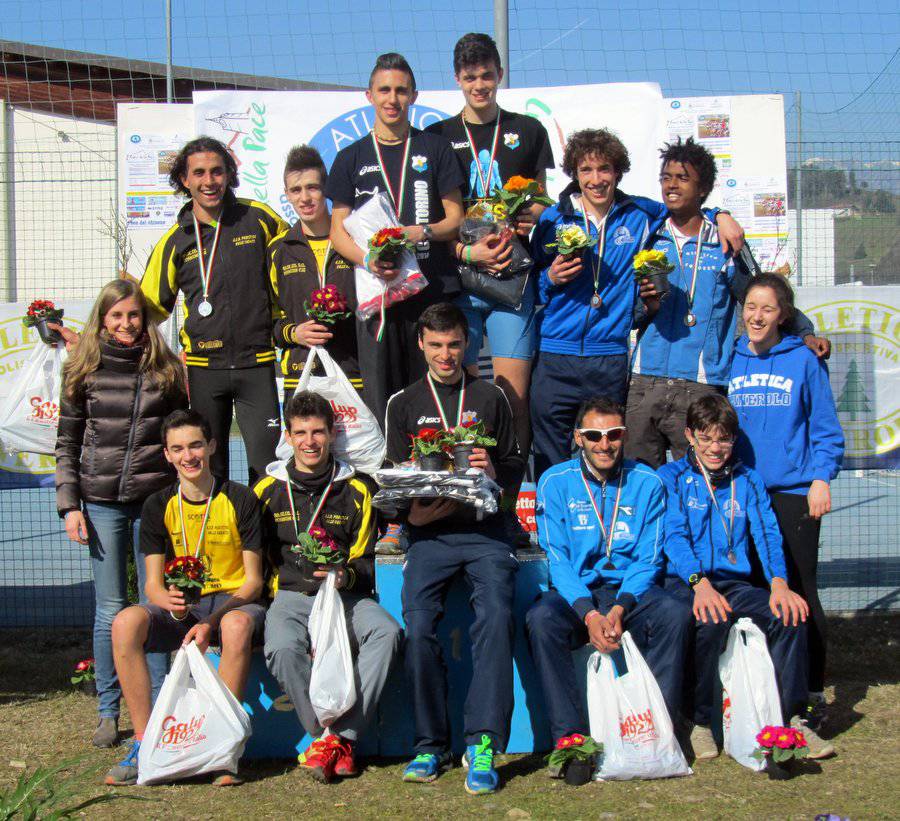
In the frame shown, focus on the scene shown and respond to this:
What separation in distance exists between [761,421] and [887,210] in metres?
3.41

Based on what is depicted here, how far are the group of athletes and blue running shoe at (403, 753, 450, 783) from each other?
0.04 feet

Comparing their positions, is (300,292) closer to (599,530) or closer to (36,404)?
(36,404)

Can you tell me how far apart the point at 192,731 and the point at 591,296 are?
267 cm

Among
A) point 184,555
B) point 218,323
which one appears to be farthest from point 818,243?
point 184,555

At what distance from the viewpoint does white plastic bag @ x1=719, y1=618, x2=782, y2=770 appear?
4309mm

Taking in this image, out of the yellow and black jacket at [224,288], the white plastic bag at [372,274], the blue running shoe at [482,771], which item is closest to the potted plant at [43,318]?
the yellow and black jacket at [224,288]

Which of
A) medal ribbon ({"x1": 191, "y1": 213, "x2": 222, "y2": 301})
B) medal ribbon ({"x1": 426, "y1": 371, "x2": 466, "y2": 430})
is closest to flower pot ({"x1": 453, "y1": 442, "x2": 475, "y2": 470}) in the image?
medal ribbon ({"x1": 426, "y1": 371, "x2": 466, "y2": 430})

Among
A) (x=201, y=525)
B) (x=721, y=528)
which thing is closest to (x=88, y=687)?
(x=201, y=525)

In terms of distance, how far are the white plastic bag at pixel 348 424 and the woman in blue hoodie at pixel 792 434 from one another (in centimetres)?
175

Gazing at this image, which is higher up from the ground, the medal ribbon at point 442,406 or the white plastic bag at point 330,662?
the medal ribbon at point 442,406

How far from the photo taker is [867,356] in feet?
23.1

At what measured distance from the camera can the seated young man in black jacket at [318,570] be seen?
170 inches

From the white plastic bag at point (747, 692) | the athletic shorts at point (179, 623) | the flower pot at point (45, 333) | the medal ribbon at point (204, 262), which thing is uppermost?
the medal ribbon at point (204, 262)

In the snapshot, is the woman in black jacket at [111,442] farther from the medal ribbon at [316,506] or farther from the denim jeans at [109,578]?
the medal ribbon at [316,506]
